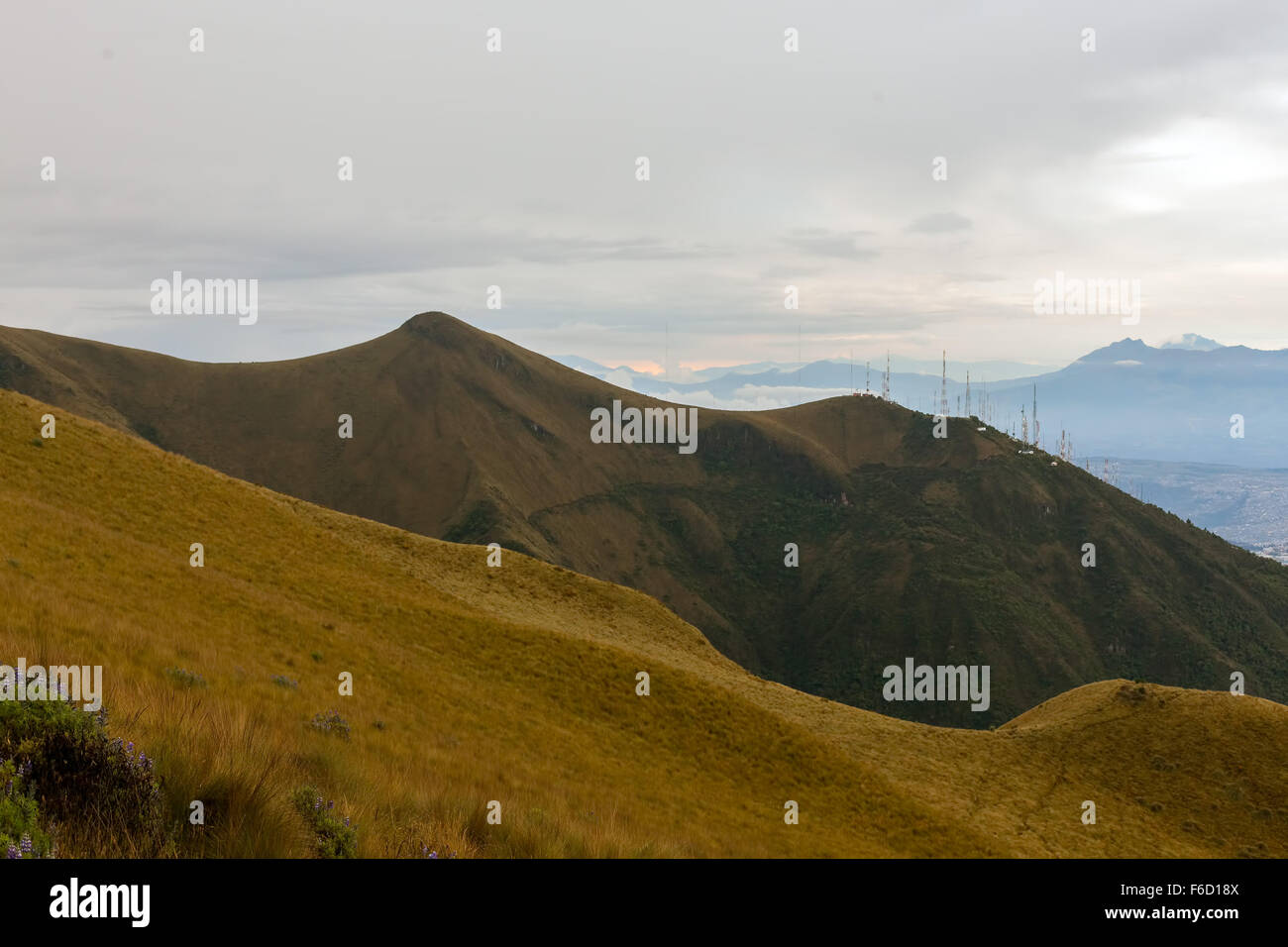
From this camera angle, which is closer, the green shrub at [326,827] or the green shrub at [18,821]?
the green shrub at [18,821]

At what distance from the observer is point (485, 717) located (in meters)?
26.4

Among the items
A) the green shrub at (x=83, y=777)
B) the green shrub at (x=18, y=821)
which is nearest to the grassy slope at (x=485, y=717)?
the green shrub at (x=83, y=777)

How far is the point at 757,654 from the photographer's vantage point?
184625 millimetres

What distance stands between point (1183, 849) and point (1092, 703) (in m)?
18.6

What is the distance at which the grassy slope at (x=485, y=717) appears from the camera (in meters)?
9.60

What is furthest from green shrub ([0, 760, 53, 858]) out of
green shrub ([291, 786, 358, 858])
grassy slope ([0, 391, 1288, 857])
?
green shrub ([291, 786, 358, 858])

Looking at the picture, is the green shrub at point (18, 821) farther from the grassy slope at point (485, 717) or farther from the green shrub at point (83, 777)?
the grassy slope at point (485, 717)

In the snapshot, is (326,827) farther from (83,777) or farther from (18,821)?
(18,821)

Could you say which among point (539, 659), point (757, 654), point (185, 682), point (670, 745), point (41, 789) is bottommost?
point (757, 654)

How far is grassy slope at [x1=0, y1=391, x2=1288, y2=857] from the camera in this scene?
31.5 feet

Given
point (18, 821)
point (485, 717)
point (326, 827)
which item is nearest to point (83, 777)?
point (18, 821)
